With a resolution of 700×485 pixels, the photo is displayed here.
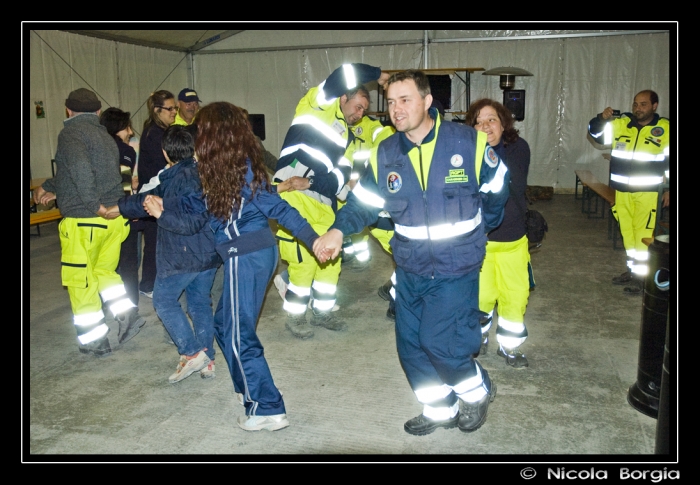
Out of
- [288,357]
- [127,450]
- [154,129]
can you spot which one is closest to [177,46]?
[154,129]

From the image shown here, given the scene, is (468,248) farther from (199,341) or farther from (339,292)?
(339,292)

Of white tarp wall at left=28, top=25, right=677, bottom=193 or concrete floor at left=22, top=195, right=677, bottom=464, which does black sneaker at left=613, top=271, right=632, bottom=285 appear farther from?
white tarp wall at left=28, top=25, right=677, bottom=193

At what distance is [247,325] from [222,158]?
0.90 meters

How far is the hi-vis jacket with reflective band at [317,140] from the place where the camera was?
4.72 meters

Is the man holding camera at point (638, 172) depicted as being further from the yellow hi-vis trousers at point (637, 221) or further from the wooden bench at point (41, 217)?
the wooden bench at point (41, 217)

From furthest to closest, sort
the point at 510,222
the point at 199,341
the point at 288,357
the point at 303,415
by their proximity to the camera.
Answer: the point at 288,357
the point at 199,341
the point at 510,222
the point at 303,415

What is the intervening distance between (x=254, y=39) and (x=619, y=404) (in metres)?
14.0

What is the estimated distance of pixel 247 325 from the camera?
3.35 meters

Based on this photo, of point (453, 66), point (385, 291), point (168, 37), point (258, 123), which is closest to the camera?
point (385, 291)

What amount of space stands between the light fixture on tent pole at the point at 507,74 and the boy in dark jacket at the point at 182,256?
10.1 m

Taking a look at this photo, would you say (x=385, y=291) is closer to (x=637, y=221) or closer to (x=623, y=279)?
(x=623, y=279)

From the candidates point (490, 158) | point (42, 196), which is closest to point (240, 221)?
point (490, 158)

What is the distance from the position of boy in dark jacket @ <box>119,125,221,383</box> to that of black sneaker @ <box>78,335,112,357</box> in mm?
806

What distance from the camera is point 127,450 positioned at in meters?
3.39
